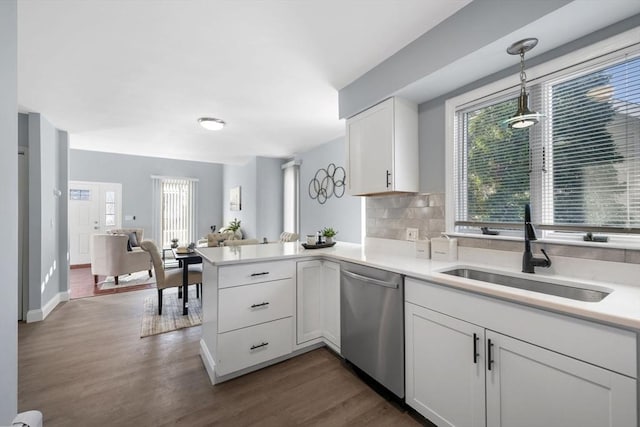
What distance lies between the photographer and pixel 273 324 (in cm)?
218

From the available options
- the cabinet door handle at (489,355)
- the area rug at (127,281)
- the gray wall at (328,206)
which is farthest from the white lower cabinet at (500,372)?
the area rug at (127,281)

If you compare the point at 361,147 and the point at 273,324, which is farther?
the point at 361,147

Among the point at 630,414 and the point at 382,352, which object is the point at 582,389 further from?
the point at 382,352

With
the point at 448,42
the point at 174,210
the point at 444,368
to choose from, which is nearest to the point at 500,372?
the point at 444,368

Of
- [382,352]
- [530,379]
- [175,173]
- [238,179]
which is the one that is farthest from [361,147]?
[175,173]

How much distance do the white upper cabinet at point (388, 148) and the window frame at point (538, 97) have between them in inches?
10.8

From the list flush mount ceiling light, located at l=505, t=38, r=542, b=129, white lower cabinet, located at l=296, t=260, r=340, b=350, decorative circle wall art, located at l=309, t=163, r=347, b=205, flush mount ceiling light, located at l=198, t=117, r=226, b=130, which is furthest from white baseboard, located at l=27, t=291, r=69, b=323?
flush mount ceiling light, located at l=505, t=38, r=542, b=129

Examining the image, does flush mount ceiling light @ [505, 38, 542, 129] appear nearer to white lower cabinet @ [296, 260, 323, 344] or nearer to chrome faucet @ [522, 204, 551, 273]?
chrome faucet @ [522, 204, 551, 273]

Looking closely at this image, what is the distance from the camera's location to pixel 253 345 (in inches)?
82.0

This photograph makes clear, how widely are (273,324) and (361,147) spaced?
1724 millimetres

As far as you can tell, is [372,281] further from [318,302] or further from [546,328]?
[546,328]

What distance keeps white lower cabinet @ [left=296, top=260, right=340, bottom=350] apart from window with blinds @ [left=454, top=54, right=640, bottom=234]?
3.79 ft

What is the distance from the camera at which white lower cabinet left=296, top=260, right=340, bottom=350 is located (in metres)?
2.30

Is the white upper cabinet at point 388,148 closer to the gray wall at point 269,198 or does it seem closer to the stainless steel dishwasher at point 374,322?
the stainless steel dishwasher at point 374,322
